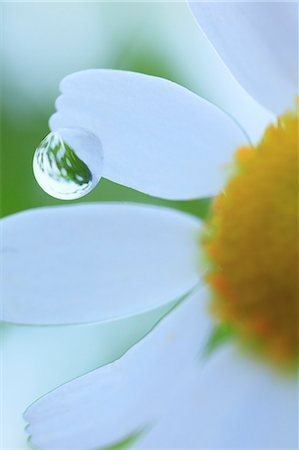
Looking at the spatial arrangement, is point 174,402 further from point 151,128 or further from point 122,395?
point 151,128

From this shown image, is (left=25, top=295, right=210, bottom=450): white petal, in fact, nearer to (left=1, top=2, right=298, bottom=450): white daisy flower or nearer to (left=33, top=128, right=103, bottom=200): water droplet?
(left=1, top=2, right=298, bottom=450): white daisy flower

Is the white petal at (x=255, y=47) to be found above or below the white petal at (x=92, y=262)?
above

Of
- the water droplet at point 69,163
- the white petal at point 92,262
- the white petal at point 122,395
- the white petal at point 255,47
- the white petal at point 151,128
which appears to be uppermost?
the white petal at point 255,47

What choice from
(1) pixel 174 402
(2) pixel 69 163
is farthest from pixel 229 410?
(2) pixel 69 163

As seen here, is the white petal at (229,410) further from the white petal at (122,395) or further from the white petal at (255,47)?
the white petal at (255,47)

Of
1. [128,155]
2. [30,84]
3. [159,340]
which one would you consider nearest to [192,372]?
[159,340]

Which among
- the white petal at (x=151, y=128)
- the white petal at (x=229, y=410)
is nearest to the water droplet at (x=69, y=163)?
the white petal at (x=151, y=128)

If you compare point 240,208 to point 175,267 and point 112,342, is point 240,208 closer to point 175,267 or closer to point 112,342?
point 175,267
